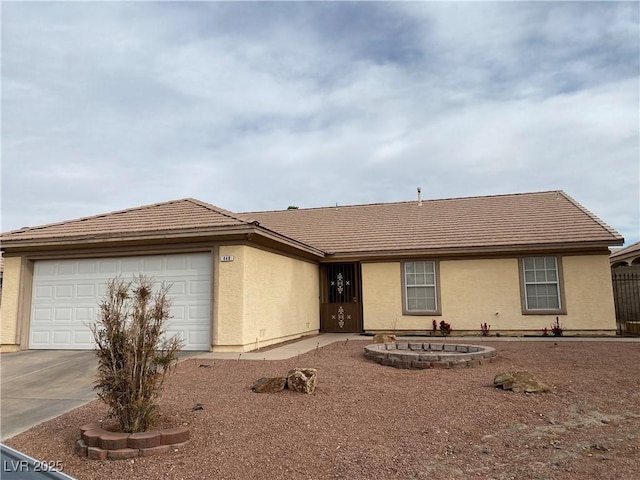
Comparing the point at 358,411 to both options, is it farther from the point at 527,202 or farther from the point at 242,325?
the point at 527,202

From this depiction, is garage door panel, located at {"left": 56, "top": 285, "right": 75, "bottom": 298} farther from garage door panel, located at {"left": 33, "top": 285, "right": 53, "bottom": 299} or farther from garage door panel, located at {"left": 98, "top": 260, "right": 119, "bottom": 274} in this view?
garage door panel, located at {"left": 98, "top": 260, "right": 119, "bottom": 274}

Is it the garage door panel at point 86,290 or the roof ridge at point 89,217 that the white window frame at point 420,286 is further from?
the garage door panel at point 86,290

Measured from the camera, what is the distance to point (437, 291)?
15.5m

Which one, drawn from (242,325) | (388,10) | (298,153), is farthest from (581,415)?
(298,153)

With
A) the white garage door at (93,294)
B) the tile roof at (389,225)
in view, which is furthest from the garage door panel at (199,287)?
the tile roof at (389,225)

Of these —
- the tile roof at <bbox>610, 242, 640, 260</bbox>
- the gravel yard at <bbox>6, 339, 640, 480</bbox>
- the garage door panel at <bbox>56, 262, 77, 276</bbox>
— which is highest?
the tile roof at <bbox>610, 242, 640, 260</bbox>

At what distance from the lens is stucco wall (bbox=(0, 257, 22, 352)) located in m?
11.9

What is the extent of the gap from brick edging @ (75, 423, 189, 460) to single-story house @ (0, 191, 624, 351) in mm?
5929

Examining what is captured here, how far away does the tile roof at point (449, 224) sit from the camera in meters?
15.0

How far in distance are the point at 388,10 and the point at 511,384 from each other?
8.67 m

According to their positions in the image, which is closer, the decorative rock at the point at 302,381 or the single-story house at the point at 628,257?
the decorative rock at the point at 302,381

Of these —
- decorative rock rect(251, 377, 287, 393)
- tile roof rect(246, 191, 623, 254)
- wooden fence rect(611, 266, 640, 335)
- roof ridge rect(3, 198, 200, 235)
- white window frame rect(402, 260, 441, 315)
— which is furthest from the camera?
wooden fence rect(611, 266, 640, 335)

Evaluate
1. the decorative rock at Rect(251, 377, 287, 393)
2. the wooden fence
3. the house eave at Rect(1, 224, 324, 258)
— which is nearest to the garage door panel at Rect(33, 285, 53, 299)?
the house eave at Rect(1, 224, 324, 258)

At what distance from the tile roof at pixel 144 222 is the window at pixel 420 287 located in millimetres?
6973
